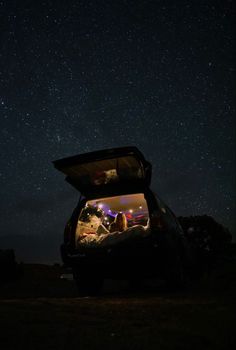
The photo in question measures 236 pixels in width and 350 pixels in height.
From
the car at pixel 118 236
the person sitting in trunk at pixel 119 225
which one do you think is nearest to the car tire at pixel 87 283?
the car at pixel 118 236

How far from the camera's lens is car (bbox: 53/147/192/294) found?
18.0ft

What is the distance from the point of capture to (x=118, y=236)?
5.93m

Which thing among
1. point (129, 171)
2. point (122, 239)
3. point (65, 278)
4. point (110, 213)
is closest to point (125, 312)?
point (122, 239)

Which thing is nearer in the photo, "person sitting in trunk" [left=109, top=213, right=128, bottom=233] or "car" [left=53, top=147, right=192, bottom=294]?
"car" [left=53, top=147, right=192, bottom=294]

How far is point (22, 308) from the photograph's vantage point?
375 cm

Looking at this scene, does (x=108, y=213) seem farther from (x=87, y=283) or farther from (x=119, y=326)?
(x=119, y=326)

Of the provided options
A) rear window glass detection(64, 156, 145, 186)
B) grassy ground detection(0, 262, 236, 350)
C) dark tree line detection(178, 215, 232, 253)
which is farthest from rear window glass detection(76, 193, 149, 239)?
grassy ground detection(0, 262, 236, 350)

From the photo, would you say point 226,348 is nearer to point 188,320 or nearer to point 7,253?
point 188,320

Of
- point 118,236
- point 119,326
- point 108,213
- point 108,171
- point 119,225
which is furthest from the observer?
point 108,213

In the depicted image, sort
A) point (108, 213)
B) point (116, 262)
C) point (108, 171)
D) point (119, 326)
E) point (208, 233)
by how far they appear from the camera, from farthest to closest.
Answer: point (208, 233), point (108, 213), point (108, 171), point (116, 262), point (119, 326)

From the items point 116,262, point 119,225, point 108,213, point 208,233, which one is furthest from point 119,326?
point 208,233

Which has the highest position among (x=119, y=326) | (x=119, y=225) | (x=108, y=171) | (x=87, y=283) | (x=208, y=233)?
(x=108, y=171)

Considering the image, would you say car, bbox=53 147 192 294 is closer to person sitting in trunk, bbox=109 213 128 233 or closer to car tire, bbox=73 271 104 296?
car tire, bbox=73 271 104 296

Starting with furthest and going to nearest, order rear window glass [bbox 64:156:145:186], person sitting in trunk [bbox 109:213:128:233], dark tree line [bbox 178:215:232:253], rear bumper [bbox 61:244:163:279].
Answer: dark tree line [bbox 178:215:232:253] → person sitting in trunk [bbox 109:213:128:233] → rear window glass [bbox 64:156:145:186] → rear bumper [bbox 61:244:163:279]
